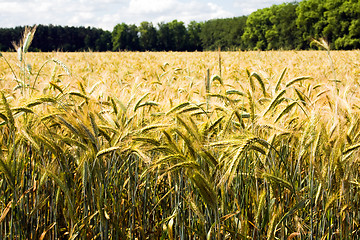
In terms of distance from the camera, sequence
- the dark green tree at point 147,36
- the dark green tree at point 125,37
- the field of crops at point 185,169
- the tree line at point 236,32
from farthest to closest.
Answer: the dark green tree at point 147,36 → the dark green tree at point 125,37 → the tree line at point 236,32 → the field of crops at point 185,169

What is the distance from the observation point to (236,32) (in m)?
65.7

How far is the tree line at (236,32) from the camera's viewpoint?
4756 cm

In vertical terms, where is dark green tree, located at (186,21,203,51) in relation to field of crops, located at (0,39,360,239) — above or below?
above

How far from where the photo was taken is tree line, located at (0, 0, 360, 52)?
4756 centimetres

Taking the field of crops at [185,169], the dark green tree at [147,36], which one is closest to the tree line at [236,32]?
the dark green tree at [147,36]

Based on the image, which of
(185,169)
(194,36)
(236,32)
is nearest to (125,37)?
(194,36)

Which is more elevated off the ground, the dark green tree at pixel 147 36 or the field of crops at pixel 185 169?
the dark green tree at pixel 147 36

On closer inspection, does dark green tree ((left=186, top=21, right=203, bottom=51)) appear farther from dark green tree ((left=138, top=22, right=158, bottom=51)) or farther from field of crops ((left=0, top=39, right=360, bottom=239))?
field of crops ((left=0, top=39, right=360, bottom=239))

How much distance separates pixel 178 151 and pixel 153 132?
0.41 m

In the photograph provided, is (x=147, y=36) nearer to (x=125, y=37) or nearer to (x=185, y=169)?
(x=125, y=37)

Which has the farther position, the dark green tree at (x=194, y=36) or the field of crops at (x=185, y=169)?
the dark green tree at (x=194, y=36)

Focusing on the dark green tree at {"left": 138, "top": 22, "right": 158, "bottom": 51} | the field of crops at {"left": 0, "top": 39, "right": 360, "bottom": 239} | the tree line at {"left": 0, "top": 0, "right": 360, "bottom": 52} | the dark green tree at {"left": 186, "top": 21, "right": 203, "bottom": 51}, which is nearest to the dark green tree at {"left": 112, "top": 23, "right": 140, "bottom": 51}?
the tree line at {"left": 0, "top": 0, "right": 360, "bottom": 52}

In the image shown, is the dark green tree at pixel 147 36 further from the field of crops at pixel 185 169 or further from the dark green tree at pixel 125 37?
the field of crops at pixel 185 169

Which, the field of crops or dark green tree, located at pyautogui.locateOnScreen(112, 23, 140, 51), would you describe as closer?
the field of crops
